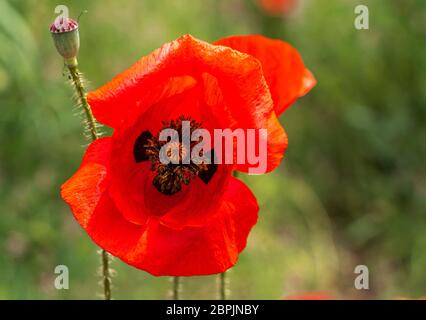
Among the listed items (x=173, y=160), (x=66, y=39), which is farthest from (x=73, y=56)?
(x=173, y=160)

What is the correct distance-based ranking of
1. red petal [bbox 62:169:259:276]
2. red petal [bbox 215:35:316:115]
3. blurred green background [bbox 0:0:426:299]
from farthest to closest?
1. blurred green background [bbox 0:0:426:299]
2. red petal [bbox 215:35:316:115]
3. red petal [bbox 62:169:259:276]

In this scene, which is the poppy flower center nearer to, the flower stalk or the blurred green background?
the flower stalk

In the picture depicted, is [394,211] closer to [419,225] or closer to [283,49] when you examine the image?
[419,225]

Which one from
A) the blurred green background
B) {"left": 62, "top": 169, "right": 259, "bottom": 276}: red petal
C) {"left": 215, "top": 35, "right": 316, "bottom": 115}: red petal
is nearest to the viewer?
{"left": 62, "top": 169, "right": 259, "bottom": 276}: red petal

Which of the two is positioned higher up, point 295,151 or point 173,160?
point 295,151

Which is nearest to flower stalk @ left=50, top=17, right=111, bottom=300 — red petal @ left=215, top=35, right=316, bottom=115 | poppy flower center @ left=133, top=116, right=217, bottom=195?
poppy flower center @ left=133, top=116, right=217, bottom=195

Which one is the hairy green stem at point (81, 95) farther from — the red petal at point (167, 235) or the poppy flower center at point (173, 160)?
the poppy flower center at point (173, 160)

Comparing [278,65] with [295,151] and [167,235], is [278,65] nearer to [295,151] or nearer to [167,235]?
[167,235]
